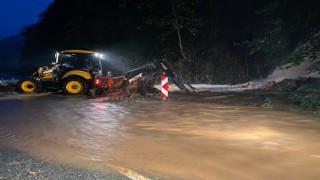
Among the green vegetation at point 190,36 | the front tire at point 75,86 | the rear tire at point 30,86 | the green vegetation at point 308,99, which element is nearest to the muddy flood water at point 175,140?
the green vegetation at point 308,99

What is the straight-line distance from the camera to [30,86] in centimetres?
2145

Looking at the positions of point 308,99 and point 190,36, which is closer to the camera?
point 308,99

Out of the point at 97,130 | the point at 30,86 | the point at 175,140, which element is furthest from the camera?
the point at 30,86

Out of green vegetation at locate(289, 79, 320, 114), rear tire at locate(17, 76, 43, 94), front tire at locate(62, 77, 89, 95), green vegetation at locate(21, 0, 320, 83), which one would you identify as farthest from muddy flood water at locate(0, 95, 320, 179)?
green vegetation at locate(21, 0, 320, 83)

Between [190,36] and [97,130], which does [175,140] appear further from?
[190,36]

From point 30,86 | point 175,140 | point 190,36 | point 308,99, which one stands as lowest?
point 175,140

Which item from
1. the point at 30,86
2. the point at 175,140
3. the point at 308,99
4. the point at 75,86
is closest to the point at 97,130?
the point at 175,140

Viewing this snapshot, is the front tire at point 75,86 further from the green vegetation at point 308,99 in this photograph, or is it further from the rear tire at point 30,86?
the green vegetation at point 308,99

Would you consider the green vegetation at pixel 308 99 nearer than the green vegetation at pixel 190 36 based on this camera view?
Yes

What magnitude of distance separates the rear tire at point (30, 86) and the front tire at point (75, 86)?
140 centimetres

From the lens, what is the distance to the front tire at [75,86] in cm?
2092

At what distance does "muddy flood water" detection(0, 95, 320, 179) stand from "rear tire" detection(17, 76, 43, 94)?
680 centimetres

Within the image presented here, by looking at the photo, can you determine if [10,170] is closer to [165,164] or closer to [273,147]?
[165,164]

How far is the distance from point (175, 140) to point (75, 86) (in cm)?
1285
